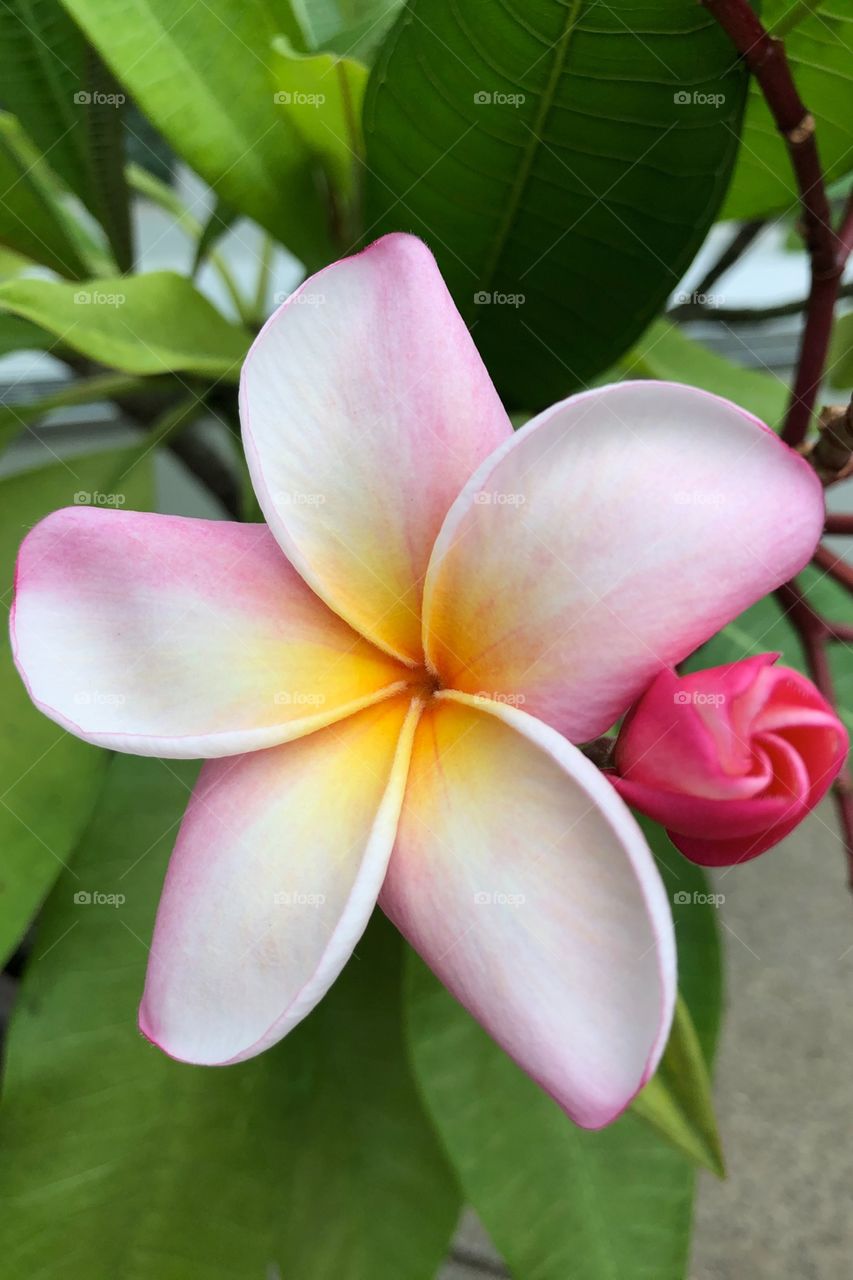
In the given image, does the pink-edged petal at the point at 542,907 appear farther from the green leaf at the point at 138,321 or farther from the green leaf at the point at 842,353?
the green leaf at the point at 842,353

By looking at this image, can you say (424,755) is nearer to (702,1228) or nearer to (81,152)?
(81,152)

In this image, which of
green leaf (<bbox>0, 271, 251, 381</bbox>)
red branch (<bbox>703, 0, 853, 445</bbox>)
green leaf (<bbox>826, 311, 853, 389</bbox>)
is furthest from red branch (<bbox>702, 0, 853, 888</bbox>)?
green leaf (<bbox>0, 271, 251, 381</bbox>)

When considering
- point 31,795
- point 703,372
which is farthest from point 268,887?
point 703,372

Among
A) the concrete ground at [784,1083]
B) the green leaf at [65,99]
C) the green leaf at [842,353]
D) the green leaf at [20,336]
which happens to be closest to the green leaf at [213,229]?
the green leaf at [65,99]

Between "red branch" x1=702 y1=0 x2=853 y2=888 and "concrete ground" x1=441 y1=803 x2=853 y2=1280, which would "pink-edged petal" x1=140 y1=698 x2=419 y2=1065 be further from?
"concrete ground" x1=441 y1=803 x2=853 y2=1280

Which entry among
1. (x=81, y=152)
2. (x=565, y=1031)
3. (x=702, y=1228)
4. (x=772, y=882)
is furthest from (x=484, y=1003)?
(x=772, y=882)

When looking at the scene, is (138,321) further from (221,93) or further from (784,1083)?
(784,1083)
